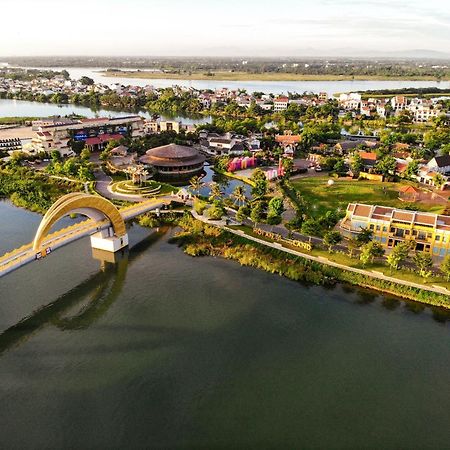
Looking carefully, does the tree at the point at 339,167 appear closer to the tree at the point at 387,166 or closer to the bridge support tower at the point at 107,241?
the tree at the point at 387,166

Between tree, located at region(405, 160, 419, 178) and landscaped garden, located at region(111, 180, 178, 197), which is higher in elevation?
tree, located at region(405, 160, 419, 178)

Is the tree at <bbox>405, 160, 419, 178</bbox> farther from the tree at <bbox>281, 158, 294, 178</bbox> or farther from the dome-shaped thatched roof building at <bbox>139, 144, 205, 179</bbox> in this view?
the dome-shaped thatched roof building at <bbox>139, 144, 205, 179</bbox>

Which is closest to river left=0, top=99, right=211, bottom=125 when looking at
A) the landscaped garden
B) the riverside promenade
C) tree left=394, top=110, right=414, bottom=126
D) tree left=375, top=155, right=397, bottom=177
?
tree left=394, top=110, right=414, bottom=126

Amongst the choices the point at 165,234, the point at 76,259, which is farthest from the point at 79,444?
the point at 165,234

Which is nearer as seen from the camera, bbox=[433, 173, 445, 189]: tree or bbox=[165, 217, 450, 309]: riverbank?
bbox=[165, 217, 450, 309]: riverbank

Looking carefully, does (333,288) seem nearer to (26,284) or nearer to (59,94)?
(26,284)

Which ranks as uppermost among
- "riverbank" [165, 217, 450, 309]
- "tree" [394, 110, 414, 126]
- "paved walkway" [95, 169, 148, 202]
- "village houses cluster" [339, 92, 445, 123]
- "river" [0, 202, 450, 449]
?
"village houses cluster" [339, 92, 445, 123]
